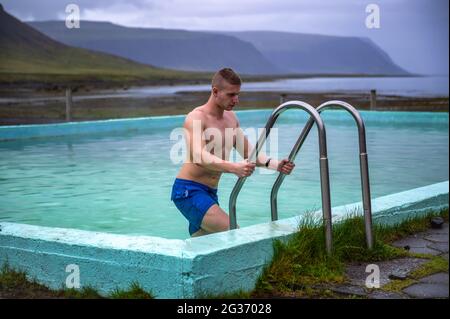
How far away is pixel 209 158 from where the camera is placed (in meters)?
3.90

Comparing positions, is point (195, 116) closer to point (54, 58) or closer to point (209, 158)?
point (209, 158)

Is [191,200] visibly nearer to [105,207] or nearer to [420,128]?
[105,207]

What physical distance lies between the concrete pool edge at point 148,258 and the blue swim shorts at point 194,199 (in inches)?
23.8

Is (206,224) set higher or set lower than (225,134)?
lower

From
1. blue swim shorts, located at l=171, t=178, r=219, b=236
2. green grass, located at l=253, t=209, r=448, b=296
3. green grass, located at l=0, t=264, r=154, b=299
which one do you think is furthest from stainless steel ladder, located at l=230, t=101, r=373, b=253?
green grass, located at l=0, t=264, r=154, b=299

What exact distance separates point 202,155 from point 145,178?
5652mm

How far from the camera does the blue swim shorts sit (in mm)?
4434

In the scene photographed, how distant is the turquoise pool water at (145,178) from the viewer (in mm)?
7160

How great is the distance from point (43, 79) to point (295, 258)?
98.5 meters

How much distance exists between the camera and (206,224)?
443 centimetres
